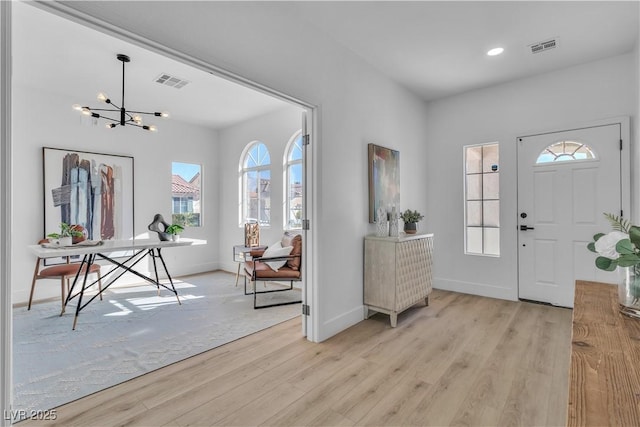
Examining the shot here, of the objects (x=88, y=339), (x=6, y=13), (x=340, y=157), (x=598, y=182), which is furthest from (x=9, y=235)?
(x=598, y=182)

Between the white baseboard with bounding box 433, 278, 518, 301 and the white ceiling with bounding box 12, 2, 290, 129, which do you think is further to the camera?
the white baseboard with bounding box 433, 278, 518, 301

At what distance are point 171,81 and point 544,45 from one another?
414cm

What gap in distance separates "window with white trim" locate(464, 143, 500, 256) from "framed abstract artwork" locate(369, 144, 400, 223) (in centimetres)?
118

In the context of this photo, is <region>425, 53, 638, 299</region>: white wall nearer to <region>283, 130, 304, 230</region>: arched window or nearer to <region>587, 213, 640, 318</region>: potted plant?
<region>283, 130, 304, 230</region>: arched window

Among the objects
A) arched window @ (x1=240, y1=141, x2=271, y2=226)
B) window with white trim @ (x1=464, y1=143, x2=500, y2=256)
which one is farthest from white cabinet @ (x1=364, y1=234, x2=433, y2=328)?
arched window @ (x1=240, y1=141, x2=271, y2=226)

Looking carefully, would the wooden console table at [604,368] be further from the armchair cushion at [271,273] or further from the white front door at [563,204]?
the armchair cushion at [271,273]

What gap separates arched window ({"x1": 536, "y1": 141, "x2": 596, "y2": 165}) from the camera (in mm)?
3387

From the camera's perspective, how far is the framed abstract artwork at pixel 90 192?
4.09 meters

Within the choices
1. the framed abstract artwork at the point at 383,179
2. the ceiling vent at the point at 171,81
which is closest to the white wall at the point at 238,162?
the ceiling vent at the point at 171,81

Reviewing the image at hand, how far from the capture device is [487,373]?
2174 millimetres

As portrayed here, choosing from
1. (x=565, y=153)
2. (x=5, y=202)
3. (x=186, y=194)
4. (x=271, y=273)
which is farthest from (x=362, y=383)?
(x=186, y=194)

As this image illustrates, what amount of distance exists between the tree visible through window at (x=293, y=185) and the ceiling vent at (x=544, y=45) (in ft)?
10.1

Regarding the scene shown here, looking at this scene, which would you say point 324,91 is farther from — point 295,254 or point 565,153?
point 565,153

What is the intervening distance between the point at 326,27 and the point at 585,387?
2953mm
